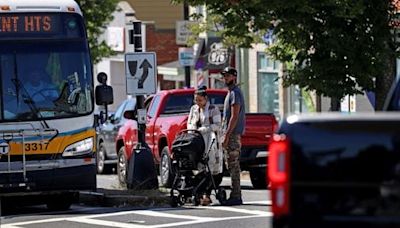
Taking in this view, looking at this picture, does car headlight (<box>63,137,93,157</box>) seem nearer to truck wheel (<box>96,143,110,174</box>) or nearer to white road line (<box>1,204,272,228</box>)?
white road line (<box>1,204,272,228</box>)

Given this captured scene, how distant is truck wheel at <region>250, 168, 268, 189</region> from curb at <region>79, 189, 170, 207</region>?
2786mm

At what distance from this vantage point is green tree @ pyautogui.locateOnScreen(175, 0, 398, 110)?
1998 cm

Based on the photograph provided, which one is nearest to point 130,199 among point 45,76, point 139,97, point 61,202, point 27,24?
point 61,202

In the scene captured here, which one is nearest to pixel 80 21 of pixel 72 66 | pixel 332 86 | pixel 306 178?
pixel 72 66

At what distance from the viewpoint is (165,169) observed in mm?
19656

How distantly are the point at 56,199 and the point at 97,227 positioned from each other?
3.18 m

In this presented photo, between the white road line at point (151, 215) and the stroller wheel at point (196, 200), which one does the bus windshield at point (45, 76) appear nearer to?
the white road line at point (151, 215)

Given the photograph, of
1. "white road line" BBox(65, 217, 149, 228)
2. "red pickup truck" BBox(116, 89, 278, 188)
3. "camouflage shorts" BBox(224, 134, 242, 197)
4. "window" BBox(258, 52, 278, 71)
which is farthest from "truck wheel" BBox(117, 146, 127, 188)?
"window" BBox(258, 52, 278, 71)

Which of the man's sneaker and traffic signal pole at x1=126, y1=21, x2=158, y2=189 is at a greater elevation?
traffic signal pole at x1=126, y1=21, x2=158, y2=189

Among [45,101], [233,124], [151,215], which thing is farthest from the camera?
[45,101]

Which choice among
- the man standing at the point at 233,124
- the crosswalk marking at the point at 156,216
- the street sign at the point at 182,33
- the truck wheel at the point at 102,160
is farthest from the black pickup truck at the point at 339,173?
the street sign at the point at 182,33

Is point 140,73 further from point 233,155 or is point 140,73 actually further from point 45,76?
point 233,155

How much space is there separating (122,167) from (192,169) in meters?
5.43

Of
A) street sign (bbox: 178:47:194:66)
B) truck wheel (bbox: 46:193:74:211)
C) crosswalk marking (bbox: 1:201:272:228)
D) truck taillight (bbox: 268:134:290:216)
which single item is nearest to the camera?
truck taillight (bbox: 268:134:290:216)
